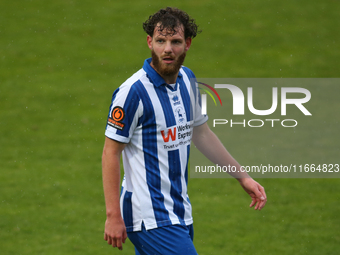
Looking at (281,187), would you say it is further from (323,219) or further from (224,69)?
(224,69)

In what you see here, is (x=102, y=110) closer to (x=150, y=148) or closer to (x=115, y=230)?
(x=150, y=148)

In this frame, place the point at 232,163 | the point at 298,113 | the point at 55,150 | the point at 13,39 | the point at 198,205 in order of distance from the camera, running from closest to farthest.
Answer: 1. the point at 232,163
2. the point at 198,205
3. the point at 55,150
4. the point at 298,113
5. the point at 13,39

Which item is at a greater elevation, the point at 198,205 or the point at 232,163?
the point at 232,163

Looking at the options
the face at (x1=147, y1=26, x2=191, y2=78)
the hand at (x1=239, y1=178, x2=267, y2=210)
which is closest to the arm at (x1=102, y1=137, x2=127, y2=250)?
the face at (x1=147, y1=26, x2=191, y2=78)

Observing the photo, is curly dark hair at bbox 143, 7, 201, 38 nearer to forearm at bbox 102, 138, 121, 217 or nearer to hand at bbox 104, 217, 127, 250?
forearm at bbox 102, 138, 121, 217

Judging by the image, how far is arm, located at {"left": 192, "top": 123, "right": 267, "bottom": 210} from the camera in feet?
14.3

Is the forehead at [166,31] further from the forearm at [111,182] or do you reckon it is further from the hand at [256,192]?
the hand at [256,192]

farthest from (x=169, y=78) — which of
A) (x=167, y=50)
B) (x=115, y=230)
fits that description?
(x=115, y=230)

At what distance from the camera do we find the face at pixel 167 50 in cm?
382

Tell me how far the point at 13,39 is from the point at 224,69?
6.61 metres

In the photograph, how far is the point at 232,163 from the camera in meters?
4.38

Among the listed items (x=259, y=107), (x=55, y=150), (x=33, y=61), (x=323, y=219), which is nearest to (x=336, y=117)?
(x=259, y=107)

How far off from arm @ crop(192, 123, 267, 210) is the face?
0.67m

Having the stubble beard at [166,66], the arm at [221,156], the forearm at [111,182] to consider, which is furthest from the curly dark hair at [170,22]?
the forearm at [111,182]
